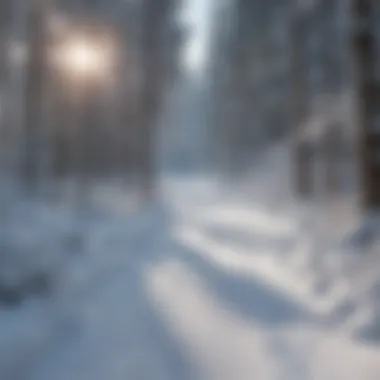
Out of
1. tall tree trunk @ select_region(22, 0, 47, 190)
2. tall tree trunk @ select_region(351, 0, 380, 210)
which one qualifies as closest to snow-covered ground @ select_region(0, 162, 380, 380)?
tall tree trunk @ select_region(351, 0, 380, 210)

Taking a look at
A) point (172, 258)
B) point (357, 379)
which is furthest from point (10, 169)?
point (357, 379)

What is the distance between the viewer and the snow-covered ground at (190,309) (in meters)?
5.52

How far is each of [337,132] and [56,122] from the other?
41.5 ft

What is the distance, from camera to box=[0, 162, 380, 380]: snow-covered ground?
5.52 meters

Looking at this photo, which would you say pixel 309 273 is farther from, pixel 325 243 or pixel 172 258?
pixel 172 258

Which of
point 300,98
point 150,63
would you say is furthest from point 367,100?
point 150,63

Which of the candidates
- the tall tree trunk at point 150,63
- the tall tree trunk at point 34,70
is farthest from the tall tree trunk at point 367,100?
the tall tree trunk at point 150,63

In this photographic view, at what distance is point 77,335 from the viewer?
650cm

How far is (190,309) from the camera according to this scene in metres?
7.75

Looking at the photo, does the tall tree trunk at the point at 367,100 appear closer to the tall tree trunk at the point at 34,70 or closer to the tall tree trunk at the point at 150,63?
the tall tree trunk at the point at 34,70

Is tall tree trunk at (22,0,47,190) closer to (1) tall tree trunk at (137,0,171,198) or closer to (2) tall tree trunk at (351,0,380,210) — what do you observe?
(1) tall tree trunk at (137,0,171,198)

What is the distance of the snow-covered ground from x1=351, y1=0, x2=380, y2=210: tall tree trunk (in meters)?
1.07

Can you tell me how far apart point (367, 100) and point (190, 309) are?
558 cm

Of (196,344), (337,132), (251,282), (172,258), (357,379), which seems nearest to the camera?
(357,379)
